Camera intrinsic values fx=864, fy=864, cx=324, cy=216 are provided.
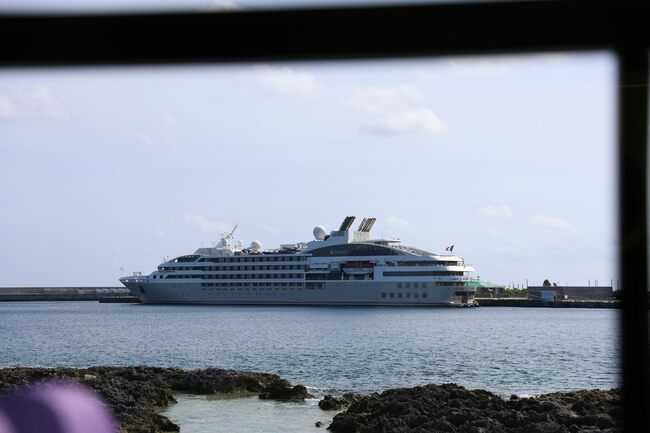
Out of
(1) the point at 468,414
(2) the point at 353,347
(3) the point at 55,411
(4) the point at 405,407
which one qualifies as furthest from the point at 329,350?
(3) the point at 55,411

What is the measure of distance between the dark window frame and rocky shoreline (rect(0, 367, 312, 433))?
9.28 meters

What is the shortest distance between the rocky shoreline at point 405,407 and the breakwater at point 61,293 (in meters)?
75.4

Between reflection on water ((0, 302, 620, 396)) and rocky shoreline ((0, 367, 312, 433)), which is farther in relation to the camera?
reflection on water ((0, 302, 620, 396))

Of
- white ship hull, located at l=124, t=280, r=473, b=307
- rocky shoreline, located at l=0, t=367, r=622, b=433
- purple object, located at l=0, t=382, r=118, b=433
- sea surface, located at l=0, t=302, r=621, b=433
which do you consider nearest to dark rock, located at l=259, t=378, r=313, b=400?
rocky shoreline, located at l=0, t=367, r=622, b=433

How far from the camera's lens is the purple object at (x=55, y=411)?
12.3 feet

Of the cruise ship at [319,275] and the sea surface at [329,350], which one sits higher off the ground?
the cruise ship at [319,275]

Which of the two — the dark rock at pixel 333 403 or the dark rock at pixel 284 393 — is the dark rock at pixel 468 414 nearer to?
the dark rock at pixel 333 403

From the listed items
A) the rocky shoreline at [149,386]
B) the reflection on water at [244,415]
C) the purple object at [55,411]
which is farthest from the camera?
the reflection on water at [244,415]

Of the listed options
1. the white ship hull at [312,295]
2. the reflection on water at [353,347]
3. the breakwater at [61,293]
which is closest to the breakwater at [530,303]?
the white ship hull at [312,295]

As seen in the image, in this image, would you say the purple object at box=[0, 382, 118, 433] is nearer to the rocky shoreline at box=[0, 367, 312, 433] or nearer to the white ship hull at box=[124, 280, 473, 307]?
the rocky shoreline at box=[0, 367, 312, 433]

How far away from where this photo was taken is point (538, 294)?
2751 inches

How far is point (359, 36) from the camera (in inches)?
58.9

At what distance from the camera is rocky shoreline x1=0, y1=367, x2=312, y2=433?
11039mm

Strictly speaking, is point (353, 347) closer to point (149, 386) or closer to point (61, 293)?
point (149, 386)
